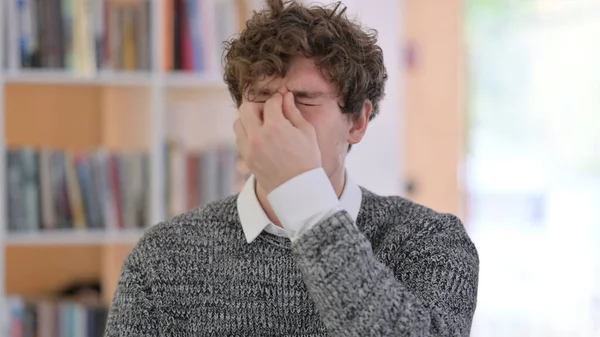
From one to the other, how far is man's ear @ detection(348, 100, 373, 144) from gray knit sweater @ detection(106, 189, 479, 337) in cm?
11

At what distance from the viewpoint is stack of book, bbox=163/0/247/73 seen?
2625 millimetres

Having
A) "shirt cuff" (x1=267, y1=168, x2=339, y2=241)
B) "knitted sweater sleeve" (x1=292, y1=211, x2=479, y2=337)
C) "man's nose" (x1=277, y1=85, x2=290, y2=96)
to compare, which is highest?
"man's nose" (x1=277, y1=85, x2=290, y2=96)

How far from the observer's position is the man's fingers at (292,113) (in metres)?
1.11

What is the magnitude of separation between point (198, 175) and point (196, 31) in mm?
462

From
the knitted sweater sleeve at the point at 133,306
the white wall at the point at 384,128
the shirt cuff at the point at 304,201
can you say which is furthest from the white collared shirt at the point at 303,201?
the white wall at the point at 384,128

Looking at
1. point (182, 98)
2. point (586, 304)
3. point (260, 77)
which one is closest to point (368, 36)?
point (260, 77)

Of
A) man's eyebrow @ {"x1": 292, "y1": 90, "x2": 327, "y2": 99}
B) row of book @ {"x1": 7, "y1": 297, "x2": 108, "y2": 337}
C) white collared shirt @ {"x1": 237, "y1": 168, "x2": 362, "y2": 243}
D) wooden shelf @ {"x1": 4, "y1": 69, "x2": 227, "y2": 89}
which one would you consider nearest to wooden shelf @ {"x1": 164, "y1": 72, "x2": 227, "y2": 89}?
wooden shelf @ {"x1": 4, "y1": 69, "x2": 227, "y2": 89}

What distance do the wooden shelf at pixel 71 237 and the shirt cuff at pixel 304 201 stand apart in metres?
1.52

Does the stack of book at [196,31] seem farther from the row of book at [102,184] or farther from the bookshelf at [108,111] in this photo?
the row of book at [102,184]

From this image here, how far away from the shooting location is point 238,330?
1217 millimetres

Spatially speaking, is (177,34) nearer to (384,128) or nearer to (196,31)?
(196,31)

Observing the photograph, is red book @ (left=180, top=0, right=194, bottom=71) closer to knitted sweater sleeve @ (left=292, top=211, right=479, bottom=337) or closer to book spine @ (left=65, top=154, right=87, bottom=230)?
book spine @ (left=65, top=154, right=87, bottom=230)

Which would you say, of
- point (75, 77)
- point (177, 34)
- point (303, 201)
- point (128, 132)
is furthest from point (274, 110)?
point (128, 132)

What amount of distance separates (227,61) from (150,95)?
132cm
